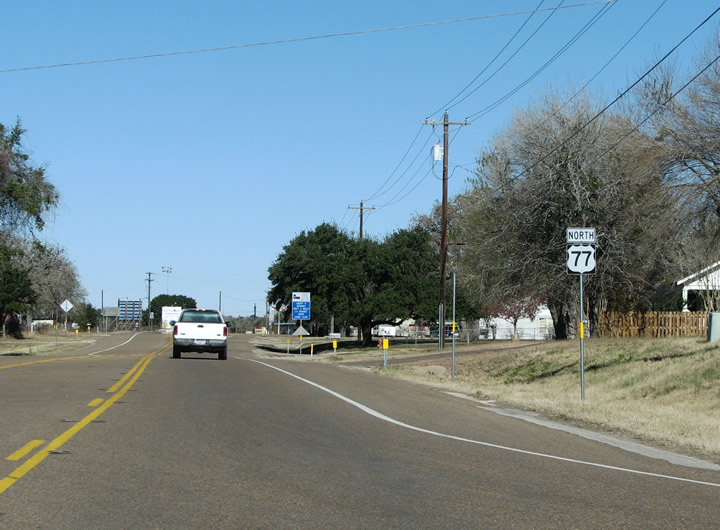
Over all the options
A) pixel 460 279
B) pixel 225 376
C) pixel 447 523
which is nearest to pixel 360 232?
pixel 460 279

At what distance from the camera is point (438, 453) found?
9.37 meters

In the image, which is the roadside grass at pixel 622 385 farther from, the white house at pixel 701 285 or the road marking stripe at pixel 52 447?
the road marking stripe at pixel 52 447

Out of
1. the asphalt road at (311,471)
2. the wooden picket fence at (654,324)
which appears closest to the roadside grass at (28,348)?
the wooden picket fence at (654,324)

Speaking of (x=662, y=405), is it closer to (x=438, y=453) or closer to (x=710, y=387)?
(x=710, y=387)

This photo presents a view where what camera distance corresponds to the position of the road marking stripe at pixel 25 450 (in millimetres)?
8297

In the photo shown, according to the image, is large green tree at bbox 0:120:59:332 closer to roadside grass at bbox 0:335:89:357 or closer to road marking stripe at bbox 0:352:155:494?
roadside grass at bbox 0:335:89:357

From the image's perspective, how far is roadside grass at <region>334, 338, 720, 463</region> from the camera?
12.9m

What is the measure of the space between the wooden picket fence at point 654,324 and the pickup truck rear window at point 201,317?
57.9ft

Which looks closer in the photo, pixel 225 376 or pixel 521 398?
pixel 521 398

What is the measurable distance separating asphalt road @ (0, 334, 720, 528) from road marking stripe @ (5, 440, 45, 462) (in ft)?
0.07

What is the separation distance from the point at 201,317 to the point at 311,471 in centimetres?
2364

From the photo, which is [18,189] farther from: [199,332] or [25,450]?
[25,450]

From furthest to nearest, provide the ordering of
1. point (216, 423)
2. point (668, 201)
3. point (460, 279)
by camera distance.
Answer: point (460, 279)
point (668, 201)
point (216, 423)

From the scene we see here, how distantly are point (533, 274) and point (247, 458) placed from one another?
28.2 meters
